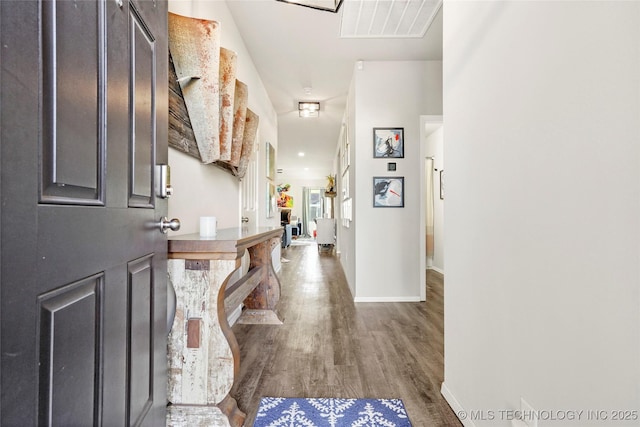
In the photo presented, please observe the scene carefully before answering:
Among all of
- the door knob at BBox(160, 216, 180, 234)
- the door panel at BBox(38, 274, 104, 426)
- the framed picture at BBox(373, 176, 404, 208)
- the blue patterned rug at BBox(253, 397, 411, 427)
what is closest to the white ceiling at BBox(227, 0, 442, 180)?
the framed picture at BBox(373, 176, 404, 208)

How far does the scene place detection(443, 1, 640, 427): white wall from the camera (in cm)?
67

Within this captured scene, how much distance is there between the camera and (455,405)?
148cm

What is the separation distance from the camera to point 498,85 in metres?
1.14

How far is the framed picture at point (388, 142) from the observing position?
138 inches

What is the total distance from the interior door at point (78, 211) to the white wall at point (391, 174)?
269cm

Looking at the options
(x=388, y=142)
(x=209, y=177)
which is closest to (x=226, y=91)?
(x=209, y=177)

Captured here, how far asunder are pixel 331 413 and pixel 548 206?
4.25 feet

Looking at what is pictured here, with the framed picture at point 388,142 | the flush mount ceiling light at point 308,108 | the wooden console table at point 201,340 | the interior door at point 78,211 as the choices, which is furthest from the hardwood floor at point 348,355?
the flush mount ceiling light at point 308,108

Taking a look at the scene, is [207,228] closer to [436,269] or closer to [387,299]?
[387,299]

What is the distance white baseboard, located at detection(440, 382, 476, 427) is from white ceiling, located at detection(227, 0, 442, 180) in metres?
2.72

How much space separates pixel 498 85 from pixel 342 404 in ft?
5.24

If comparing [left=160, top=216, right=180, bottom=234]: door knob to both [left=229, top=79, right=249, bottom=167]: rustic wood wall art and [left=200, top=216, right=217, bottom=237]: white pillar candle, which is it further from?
[left=229, top=79, right=249, bottom=167]: rustic wood wall art

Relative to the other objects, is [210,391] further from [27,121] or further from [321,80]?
[321,80]

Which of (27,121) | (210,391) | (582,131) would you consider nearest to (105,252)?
(27,121)
